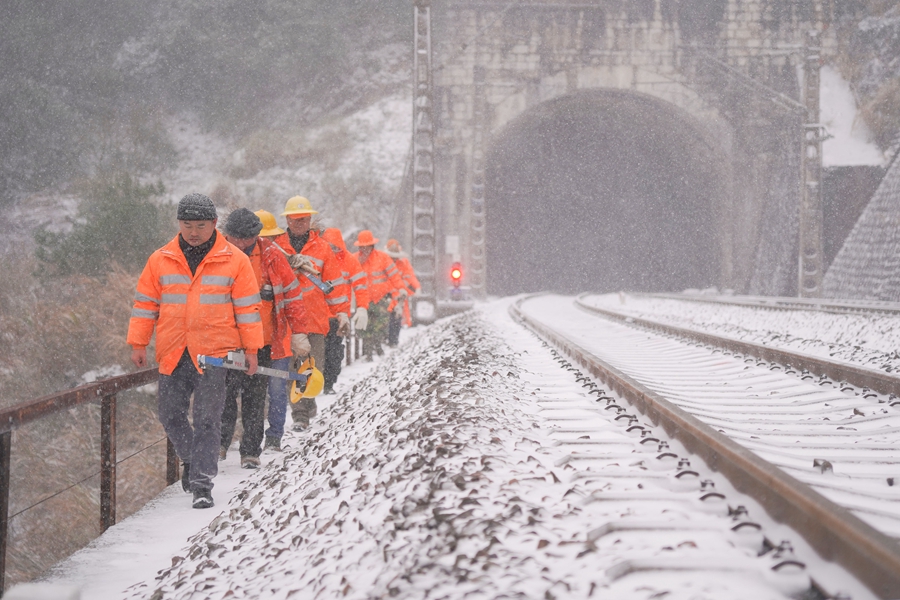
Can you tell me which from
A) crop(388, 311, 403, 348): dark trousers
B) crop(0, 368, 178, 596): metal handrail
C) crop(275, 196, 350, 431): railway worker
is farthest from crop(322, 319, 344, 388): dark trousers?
crop(388, 311, 403, 348): dark trousers

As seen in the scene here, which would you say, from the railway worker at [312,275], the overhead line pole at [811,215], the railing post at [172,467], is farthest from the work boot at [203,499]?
the overhead line pole at [811,215]

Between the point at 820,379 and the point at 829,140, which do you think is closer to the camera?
the point at 820,379

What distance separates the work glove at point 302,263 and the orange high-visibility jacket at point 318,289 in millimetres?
68

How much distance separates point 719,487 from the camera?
3125 mm

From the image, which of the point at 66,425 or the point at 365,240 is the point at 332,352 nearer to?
the point at 365,240

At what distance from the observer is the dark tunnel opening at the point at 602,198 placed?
28922 mm

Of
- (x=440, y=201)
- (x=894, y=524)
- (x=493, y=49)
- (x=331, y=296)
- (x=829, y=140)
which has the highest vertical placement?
(x=493, y=49)

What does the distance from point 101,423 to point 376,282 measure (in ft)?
22.9

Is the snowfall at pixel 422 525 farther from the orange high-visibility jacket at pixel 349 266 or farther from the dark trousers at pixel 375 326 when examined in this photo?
the dark trousers at pixel 375 326

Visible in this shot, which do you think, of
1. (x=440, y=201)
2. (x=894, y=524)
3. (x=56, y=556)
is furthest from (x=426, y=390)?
(x=440, y=201)

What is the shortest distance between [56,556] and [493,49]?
2156 cm

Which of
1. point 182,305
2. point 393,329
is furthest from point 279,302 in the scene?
point 393,329

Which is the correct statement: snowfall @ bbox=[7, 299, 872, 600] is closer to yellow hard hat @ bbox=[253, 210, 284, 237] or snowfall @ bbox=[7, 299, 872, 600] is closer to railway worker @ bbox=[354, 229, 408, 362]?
yellow hard hat @ bbox=[253, 210, 284, 237]

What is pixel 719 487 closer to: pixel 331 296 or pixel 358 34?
pixel 331 296
